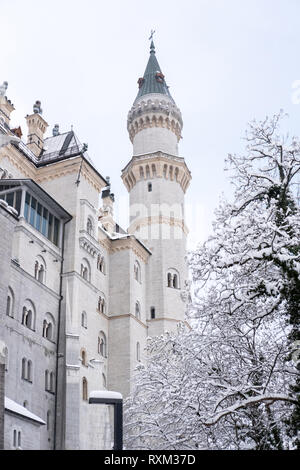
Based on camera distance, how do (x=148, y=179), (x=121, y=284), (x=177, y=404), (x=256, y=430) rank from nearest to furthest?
1. (x=256, y=430)
2. (x=177, y=404)
3. (x=121, y=284)
4. (x=148, y=179)

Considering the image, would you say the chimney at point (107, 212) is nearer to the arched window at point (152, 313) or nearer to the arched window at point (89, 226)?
the arched window at point (152, 313)

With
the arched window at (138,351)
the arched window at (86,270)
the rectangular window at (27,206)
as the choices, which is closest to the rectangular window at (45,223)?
the rectangular window at (27,206)

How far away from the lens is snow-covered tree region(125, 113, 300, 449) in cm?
1570

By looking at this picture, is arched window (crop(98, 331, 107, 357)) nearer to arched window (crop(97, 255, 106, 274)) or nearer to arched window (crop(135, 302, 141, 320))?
arched window (crop(135, 302, 141, 320))

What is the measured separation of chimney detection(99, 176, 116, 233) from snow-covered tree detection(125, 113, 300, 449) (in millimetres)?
41515

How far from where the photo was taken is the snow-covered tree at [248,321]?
1570 centimetres

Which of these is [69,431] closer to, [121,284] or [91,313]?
[91,313]

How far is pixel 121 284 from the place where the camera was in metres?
45.9

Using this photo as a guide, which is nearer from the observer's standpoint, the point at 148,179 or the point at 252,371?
the point at 252,371

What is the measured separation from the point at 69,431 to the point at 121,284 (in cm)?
1441

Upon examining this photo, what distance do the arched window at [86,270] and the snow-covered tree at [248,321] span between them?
2117 centimetres

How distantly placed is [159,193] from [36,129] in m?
12.7

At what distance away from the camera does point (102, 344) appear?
4275cm
